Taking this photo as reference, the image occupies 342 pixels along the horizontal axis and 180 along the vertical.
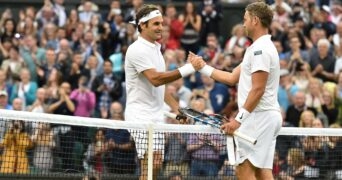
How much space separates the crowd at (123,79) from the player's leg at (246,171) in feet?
4.05

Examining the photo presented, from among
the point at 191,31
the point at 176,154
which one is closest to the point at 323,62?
the point at 191,31

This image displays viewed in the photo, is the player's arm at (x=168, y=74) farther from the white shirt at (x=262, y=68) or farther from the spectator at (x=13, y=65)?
the spectator at (x=13, y=65)

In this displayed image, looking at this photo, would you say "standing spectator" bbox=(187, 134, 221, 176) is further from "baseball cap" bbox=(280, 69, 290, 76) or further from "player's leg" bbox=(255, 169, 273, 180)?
"baseball cap" bbox=(280, 69, 290, 76)

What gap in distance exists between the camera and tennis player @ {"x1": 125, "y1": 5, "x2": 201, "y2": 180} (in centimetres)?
1245

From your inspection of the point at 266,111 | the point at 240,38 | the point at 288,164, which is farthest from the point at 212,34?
the point at 266,111

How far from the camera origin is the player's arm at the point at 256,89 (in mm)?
11375

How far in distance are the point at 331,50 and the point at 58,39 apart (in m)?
5.76

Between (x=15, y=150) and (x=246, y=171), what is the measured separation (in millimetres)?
3178

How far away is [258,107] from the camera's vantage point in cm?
1166

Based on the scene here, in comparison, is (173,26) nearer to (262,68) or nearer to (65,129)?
(65,129)

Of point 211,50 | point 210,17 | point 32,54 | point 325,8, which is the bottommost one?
point 32,54

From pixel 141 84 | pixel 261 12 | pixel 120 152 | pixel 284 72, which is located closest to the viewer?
pixel 261 12

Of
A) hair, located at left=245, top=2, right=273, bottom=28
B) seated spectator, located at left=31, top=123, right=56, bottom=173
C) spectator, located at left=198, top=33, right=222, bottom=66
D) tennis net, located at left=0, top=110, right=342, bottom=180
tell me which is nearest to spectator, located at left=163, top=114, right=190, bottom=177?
tennis net, located at left=0, top=110, right=342, bottom=180

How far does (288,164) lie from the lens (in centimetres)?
1425
